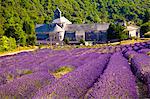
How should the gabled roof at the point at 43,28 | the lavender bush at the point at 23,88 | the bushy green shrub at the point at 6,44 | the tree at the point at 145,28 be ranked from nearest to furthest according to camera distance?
1. the lavender bush at the point at 23,88
2. the bushy green shrub at the point at 6,44
3. the tree at the point at 145,28
4. the gabled roof at the point at 43,28

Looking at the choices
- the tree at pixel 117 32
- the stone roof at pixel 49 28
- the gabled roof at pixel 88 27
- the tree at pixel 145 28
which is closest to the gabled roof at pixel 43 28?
the stone roof at pixel 49 28

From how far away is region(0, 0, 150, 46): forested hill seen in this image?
114 meters

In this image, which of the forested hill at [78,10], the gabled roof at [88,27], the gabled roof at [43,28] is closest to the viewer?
the gabled roof at [88,27]

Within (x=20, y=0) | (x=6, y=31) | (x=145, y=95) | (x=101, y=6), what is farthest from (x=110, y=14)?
(x=145, y=95)

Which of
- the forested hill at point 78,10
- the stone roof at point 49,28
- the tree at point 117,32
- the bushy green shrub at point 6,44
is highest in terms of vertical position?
the forested hill at point 78,10

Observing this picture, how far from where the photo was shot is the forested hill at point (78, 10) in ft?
373

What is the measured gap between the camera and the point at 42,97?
8.66 metres

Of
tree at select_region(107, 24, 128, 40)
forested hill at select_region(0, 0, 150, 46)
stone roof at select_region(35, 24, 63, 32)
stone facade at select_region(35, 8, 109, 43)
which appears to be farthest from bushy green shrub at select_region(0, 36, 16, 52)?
forested hill at select_region(0, 0, 150, 46)

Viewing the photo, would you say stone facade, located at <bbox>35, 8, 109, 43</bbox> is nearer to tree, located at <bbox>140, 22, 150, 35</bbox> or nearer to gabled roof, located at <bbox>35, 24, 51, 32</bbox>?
gabled roof, located at <bbox>35, 24, 51, 32</bbox>

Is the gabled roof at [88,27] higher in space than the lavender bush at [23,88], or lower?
higher

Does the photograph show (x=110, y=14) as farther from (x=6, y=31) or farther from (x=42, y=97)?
(x=42, y=97)

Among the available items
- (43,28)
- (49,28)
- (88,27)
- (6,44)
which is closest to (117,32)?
(88,27)

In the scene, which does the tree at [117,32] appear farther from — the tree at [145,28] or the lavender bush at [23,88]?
the lavender bush at [23,88]

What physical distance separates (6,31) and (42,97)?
64.4 m
